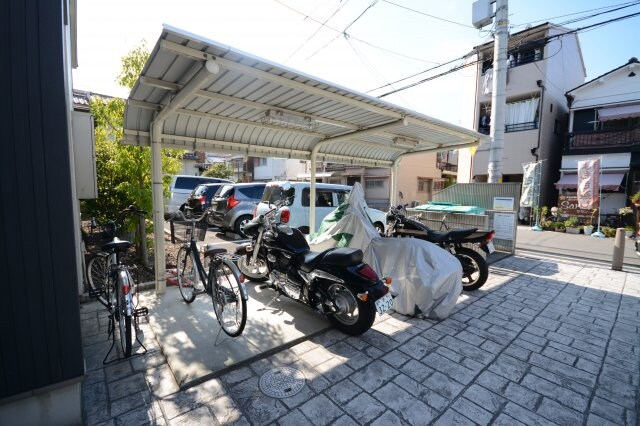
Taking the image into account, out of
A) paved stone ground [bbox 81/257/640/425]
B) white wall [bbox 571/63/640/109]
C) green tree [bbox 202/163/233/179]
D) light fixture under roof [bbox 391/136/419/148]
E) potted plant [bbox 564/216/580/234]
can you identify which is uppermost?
white wall [bbox 571/63/640/109]

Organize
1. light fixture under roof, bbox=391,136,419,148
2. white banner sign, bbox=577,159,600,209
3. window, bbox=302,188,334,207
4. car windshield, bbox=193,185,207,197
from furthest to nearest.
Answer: white banner sign, bbox=577,159,600,209 < car windshield, bbox=193,185,207,197 < window, bbox=302,188,334,207 < light fixture under roof, bbox=391,136,419,148

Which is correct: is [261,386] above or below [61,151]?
below

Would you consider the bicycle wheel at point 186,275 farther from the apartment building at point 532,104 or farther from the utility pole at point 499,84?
the apartment building at point 532,104

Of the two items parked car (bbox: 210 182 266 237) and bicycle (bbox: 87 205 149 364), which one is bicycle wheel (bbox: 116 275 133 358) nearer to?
bicycle (bbox: 87 205 149 364)

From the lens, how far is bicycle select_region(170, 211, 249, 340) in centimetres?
280

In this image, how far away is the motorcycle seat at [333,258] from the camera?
2873 mm

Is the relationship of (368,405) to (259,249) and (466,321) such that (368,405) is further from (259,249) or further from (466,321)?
(259,249)

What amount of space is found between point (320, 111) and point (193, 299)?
305cm

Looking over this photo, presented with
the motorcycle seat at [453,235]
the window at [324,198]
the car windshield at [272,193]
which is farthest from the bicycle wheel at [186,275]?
the window at [324,198]

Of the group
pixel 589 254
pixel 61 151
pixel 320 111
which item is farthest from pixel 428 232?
pixel 589 254

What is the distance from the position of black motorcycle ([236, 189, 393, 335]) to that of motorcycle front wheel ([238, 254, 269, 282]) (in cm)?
9

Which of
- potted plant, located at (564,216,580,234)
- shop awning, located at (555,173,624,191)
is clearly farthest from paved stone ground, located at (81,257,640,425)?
shop awning, located at (555,173,624,191)

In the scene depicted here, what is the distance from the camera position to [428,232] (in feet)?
15.3

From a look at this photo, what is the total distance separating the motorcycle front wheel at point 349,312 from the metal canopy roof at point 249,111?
2190mm
